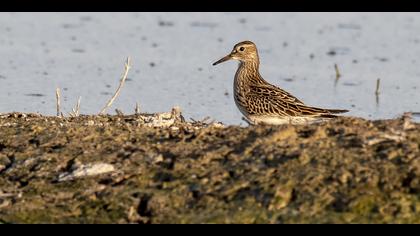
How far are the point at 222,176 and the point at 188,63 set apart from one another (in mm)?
9219

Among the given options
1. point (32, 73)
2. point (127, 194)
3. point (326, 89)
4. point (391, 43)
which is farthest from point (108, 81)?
point (127, 194)

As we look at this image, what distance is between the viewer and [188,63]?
1773cm

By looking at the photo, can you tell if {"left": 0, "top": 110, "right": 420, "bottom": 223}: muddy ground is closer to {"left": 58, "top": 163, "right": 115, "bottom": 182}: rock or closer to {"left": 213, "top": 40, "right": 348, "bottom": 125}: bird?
{"left": 58, "top": 163, "right": 115, "bottom": 182}: rock

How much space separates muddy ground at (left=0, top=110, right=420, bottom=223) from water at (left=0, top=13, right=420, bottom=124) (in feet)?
17.4

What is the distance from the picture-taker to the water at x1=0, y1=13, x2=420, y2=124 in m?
15.6

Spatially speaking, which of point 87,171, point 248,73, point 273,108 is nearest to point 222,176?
point 87,171

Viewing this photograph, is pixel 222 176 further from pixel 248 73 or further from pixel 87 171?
pixel 248 73

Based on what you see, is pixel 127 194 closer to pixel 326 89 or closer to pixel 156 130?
pixel 156 130

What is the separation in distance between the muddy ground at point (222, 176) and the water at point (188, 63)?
17.4 feet

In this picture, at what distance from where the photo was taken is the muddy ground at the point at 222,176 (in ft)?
26.9

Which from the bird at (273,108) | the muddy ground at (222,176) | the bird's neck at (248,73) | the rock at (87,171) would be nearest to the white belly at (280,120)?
the bird at (273,108)

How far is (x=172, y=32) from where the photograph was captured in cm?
1991

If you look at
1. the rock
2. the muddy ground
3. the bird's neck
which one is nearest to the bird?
the bird's neck
